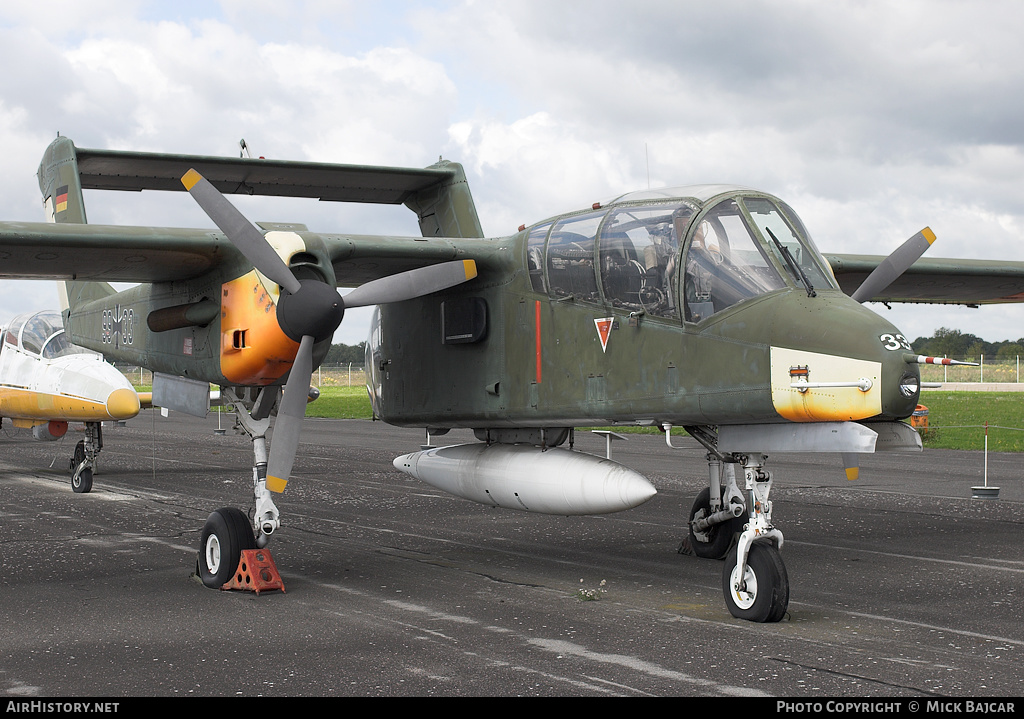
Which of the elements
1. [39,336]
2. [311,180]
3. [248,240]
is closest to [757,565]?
[248,240]

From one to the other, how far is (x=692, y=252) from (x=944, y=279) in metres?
7.23

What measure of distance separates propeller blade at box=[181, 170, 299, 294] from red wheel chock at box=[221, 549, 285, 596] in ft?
8.29

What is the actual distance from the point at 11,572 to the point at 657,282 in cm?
717

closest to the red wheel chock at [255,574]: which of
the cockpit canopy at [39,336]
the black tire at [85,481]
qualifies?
the black tire at [85,481]

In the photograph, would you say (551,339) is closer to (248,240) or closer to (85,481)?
(248,240)

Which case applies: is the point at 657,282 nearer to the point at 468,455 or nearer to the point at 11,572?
Answer: the point at 468,455

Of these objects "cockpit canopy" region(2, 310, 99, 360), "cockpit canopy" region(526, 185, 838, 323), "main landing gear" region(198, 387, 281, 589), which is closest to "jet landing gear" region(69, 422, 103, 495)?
"cockpit canopy" region(2, 310, 99, 360)

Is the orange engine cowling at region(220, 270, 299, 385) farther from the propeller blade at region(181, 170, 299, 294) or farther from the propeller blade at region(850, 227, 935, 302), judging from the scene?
the propeller blade at region(850, 227, 935, 302)

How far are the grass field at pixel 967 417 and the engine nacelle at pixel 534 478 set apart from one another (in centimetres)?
1590

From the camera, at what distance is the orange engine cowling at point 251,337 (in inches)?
377

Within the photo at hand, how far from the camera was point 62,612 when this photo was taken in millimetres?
8547

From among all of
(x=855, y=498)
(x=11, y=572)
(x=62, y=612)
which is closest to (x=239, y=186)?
(x=11, y=572)

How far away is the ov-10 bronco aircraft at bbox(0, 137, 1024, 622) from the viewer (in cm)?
792

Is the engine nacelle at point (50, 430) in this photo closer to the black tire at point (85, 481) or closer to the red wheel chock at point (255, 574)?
the black tire at point (85, 481)
